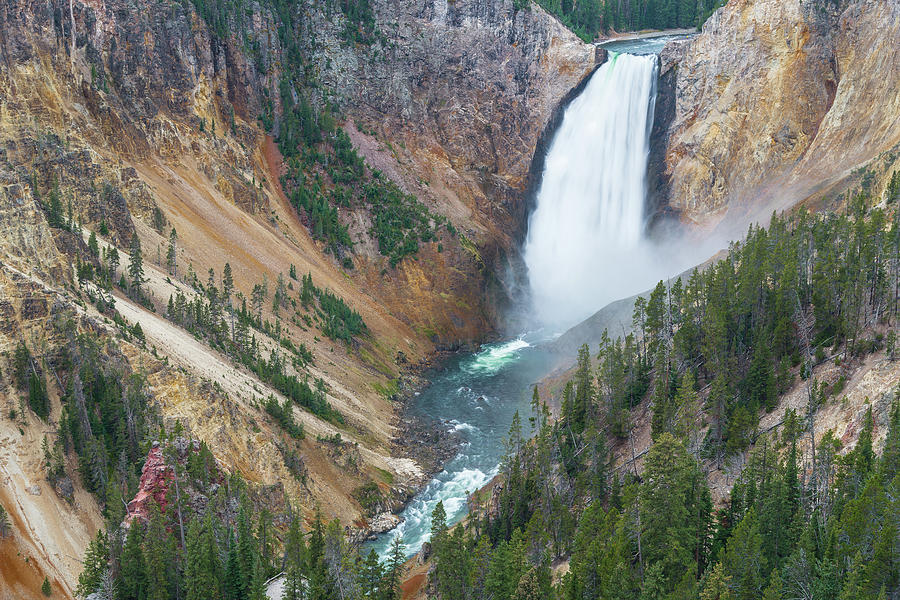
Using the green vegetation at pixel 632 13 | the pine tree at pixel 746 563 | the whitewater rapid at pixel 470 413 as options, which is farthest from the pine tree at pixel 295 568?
the green vegetation at pixel 632 13

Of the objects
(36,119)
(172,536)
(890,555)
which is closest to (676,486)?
(890,555)

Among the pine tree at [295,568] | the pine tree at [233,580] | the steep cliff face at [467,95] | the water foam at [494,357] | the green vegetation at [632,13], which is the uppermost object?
the green vegetation at [632,13]

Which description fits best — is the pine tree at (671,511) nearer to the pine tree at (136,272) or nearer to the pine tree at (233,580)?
the pine tree at (233,580)

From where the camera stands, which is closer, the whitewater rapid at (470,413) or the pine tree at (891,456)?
the pine tree at (891,456)

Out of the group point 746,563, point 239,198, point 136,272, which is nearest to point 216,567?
point 746,563

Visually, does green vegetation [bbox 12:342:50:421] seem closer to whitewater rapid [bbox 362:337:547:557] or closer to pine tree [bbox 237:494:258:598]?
pine tree [bbox 237:494:258:598]

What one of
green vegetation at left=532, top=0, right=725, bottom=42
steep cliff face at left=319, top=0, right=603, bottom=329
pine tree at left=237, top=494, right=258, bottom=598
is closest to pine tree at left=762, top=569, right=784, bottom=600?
pine tree at left=237, top=494, right=258, bottom=598

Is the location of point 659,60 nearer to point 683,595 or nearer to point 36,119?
point 36,119
